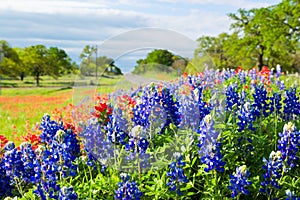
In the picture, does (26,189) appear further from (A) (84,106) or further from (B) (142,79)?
(B) (142,79)

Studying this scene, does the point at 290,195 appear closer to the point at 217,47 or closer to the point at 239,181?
the point at 239,181

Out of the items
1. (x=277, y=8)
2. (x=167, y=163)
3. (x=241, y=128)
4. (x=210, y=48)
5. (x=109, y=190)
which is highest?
(x=277, y=8)

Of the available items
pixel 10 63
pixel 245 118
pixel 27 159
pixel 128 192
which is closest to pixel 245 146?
pixel 245 118

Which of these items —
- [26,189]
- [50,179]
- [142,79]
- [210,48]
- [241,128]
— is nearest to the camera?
[50,179]

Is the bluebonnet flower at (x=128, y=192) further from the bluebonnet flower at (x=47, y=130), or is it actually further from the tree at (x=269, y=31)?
the tree at (x=269, y=31)

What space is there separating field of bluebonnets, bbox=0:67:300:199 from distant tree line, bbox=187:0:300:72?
2784 centimetres

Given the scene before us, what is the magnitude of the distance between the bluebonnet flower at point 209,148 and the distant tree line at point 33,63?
30666 mm

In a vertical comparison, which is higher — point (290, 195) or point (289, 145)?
point (289, 145)

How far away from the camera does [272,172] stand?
12.0ft

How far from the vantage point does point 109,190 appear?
3.83 meters

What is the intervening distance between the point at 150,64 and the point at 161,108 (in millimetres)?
683

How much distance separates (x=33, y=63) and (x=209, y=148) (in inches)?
1319

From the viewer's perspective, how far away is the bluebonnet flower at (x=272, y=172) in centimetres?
365

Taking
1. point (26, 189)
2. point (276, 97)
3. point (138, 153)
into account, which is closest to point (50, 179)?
point (138, 153)
